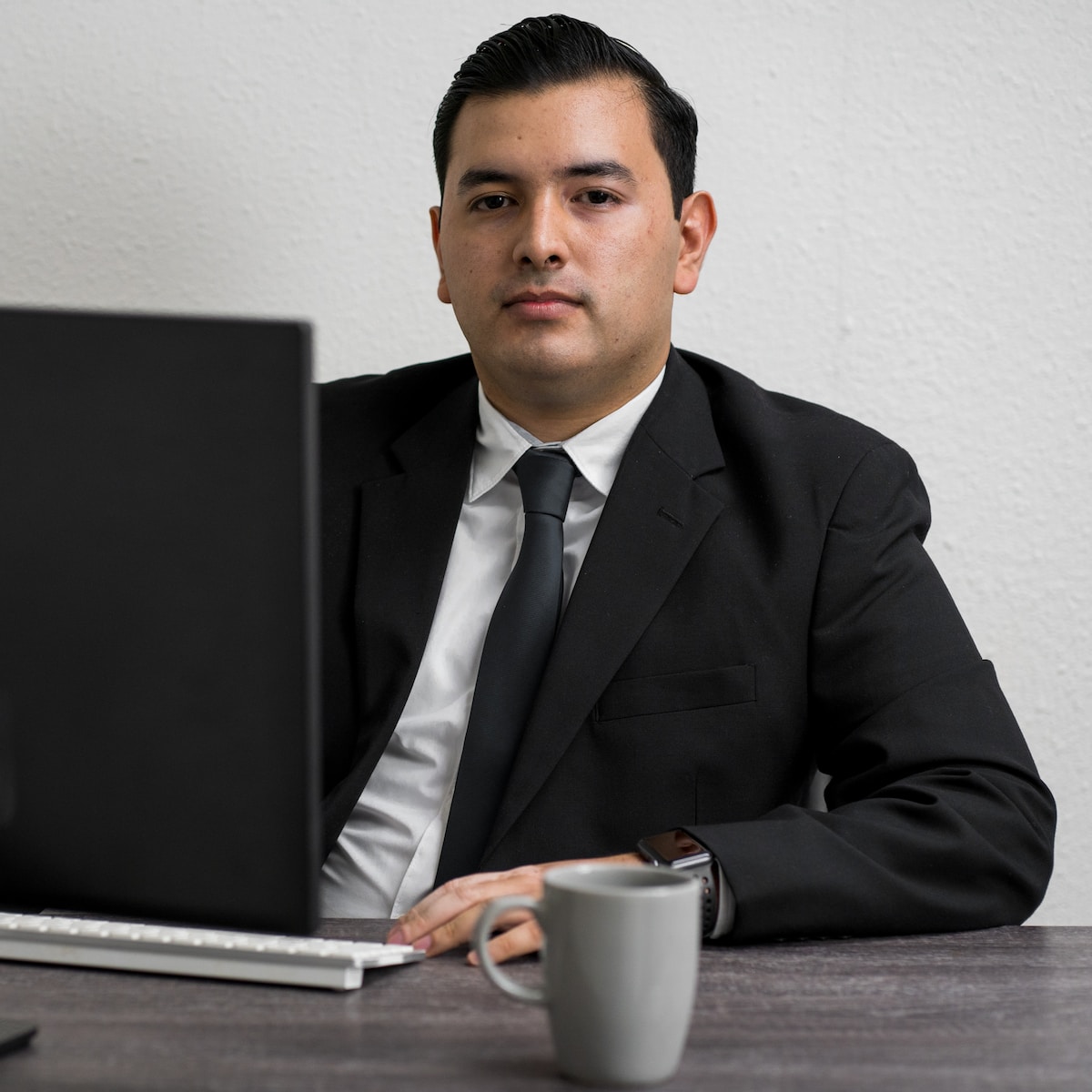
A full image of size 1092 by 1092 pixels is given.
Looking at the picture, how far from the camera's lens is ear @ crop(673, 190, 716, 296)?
1.61m

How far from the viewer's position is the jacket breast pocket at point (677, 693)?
1280 millimetres

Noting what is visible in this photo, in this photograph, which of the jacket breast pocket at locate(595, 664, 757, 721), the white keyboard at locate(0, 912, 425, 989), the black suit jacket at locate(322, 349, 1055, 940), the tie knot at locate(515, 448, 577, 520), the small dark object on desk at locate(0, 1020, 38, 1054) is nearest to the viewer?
the small dark object on desk at locate(0, 1020, 38, 1054)


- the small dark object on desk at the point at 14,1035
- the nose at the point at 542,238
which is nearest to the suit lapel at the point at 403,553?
the nose at the point at 542,238

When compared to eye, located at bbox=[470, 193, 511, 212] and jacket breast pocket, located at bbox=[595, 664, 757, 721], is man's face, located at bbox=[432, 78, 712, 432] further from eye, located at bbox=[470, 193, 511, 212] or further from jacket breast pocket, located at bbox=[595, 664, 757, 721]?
jacket breast pocket, located at bbox=[595, 664, 757, 721]

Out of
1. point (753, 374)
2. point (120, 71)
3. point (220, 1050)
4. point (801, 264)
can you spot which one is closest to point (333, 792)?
point (220, 1050)

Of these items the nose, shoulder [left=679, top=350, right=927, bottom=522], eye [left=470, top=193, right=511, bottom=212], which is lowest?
shoulder [left=679, top=350, right=927, bottom=522]

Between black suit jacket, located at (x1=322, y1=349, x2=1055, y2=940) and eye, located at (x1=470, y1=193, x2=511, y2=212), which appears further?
eye, located at (x1=470, y1=193, x2=511, y2=212)

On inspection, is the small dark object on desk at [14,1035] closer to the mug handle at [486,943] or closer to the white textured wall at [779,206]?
the mug handle at [486,943]

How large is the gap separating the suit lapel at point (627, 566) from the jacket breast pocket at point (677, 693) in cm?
3

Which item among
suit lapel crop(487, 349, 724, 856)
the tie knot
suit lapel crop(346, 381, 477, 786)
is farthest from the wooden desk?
the tie knot

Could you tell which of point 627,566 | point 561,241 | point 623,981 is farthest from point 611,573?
point 623,981

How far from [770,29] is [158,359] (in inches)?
54.2

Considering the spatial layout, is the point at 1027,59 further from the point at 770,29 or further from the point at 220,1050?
the point at 220,1050

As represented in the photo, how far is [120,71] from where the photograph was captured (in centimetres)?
173
